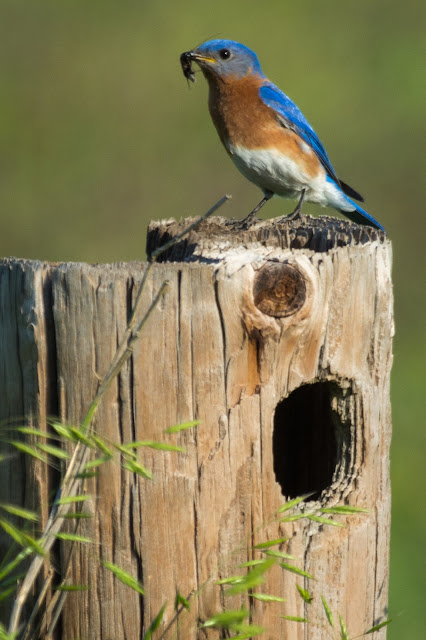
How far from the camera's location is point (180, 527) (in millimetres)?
2957

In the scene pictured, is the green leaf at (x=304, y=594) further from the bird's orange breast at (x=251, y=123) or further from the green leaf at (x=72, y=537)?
the bird's orange breast at (x=251, y=123)

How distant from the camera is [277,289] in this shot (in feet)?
9.74

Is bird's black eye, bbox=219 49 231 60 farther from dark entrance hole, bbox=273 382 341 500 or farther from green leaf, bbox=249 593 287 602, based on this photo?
green leaf, bbox=249 593 287 602

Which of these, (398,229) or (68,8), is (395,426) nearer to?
(398,229)

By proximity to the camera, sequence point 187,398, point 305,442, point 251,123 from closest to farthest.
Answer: point 187,398, point 305,442, point 251,123

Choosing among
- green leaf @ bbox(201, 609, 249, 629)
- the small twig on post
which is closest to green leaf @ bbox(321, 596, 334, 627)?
green leaf @ bbox(201, 609, 249, 629)

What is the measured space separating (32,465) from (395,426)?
5.03 metres

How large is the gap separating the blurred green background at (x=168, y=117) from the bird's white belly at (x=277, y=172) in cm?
201

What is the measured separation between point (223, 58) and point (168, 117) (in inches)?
185

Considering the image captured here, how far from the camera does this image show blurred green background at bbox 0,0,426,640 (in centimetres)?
945

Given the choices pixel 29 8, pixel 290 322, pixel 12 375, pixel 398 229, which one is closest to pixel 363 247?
pixel 290 322

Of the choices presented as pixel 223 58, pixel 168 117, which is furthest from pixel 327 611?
pixel 168 117

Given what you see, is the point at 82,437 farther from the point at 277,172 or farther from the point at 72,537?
the point at 277,172

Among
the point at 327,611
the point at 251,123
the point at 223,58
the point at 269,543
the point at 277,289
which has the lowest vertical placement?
the point at 327,611
